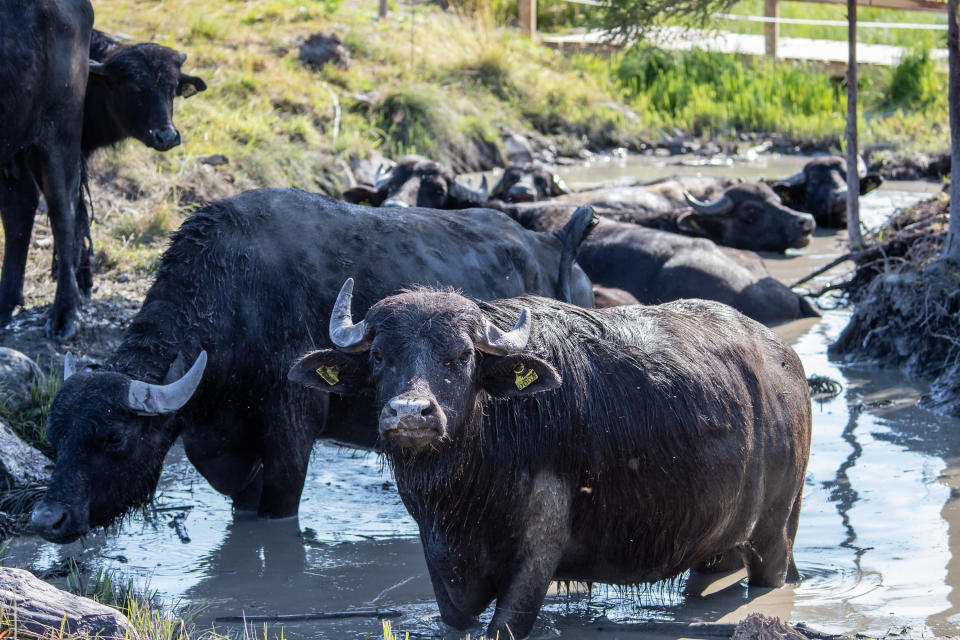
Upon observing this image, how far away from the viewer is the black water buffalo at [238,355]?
5934mm

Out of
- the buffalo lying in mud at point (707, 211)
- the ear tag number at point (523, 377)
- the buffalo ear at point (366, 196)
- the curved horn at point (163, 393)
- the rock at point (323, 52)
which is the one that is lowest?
the buffalo lying in mud at point (707, 211)

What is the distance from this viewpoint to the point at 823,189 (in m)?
16.4

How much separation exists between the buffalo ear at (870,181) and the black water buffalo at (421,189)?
5.73 meters

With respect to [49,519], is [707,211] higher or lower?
lower

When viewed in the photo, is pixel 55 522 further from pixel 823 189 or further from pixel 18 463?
pixel 823 189

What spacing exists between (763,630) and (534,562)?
99 cm

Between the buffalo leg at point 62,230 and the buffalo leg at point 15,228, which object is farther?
the buffalo leg at point 15,228

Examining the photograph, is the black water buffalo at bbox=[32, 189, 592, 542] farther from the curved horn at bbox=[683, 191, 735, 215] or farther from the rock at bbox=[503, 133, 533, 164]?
the rock at bbox=[503, 133, 533, 164]

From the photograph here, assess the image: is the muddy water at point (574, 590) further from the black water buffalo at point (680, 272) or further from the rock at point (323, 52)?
the rock at point (323, 52)

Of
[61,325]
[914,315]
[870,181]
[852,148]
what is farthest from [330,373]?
[870,181]

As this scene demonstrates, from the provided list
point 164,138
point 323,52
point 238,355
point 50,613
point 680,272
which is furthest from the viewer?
point 323,52

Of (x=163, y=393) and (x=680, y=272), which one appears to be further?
(x=680, y=272)

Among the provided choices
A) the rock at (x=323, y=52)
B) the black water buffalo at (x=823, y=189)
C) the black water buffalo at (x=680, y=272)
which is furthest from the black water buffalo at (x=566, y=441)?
the rock at (x=323, y=52)

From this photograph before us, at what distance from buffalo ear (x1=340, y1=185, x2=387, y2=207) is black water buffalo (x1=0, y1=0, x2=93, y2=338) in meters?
4.46
